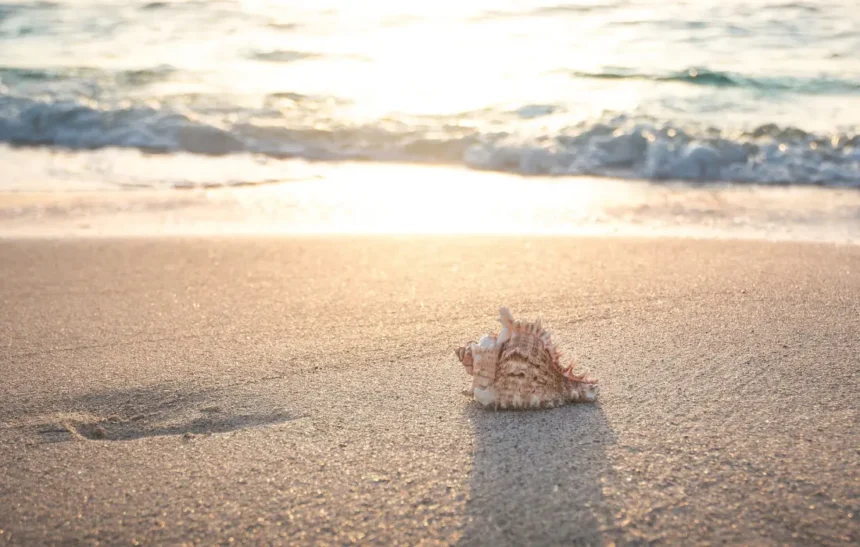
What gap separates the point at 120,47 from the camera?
1287 cm

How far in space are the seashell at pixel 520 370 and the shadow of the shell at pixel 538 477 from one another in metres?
0.05

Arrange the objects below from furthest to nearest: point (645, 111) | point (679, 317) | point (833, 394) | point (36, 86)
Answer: point (36, 86) → point (645, 111) → point (679, 317) → point (833, 394)

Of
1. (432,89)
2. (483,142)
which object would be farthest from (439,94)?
(483,142)

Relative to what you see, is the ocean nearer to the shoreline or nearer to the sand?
the shoreline

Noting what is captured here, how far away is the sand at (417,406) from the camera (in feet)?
6.22

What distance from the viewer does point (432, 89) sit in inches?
399

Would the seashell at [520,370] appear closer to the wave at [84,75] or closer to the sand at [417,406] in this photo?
the sand at [417,406]

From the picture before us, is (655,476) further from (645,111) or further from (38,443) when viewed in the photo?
(645,111)

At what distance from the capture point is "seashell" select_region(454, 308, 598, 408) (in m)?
2.29

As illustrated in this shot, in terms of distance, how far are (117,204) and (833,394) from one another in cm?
481

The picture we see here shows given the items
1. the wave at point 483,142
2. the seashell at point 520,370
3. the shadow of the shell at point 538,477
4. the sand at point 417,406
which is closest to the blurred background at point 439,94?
the wave at point 483,142

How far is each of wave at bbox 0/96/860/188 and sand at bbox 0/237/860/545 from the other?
2.76 metres

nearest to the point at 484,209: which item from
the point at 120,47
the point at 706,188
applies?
the point at 706,188

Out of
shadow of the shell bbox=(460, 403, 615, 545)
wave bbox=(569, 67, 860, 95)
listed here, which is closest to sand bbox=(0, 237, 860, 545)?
shadow of the shell bbox=(460, 403, 615, 545)
